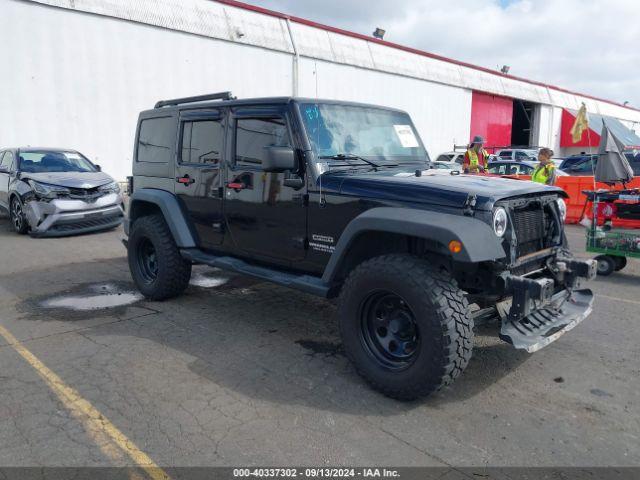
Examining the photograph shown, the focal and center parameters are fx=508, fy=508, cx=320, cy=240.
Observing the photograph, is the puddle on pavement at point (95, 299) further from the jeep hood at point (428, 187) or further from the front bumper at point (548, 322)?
the front bumper at point (548, 322)

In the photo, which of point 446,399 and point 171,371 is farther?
point 171,371

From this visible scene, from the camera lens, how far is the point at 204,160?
5.12m

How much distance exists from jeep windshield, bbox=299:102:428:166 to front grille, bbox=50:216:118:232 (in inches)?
287

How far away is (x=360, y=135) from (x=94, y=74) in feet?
47.1


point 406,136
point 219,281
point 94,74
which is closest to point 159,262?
point 219,281

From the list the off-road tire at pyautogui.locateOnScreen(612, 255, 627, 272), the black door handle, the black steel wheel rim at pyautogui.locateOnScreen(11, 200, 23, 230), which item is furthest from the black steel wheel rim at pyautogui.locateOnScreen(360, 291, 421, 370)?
the black steel wheel rim at pyautogui.locateOnScreen(11, 200, 23, 230)

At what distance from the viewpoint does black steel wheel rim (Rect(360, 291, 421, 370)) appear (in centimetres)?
350

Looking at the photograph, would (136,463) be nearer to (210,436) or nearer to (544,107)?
(210,436)

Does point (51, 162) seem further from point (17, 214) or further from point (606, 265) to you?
point (606, 265)

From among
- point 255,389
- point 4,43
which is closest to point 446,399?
point 255,389

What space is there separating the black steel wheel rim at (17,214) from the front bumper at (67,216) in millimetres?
343

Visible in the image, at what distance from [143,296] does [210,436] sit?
3235 millimetres

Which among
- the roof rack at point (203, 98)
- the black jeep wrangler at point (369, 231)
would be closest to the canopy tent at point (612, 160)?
the black jeep wrangler at point (369, 231)

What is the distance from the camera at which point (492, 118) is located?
32438mm
